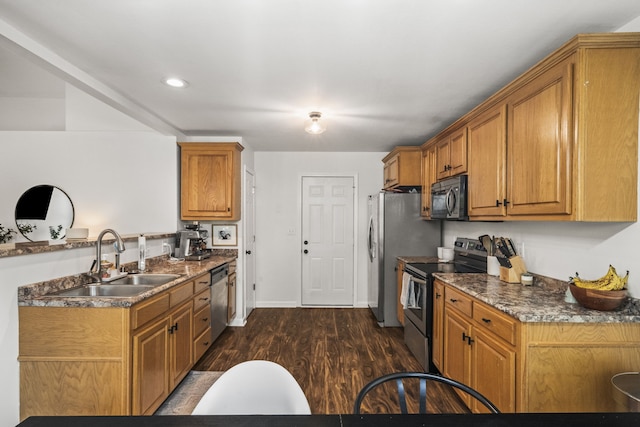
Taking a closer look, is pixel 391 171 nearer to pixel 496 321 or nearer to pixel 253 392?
pixel 496 321

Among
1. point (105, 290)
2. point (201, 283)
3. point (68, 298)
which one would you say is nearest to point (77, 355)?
point (68, 298)

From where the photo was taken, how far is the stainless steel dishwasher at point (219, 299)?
3246 mm

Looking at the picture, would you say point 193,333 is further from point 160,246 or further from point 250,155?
point 250,155

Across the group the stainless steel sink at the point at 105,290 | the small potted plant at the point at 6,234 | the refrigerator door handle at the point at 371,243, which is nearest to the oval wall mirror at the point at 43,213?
the small potted plant at the point at 6,234

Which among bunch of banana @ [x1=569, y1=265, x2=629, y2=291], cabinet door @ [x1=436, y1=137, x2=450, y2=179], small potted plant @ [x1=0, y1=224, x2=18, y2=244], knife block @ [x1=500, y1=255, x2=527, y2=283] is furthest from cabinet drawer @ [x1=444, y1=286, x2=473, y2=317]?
small potted plant @ [x1=0, y1=224, x2=18, y2=244]

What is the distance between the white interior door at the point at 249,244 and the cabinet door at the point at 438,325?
2.40m

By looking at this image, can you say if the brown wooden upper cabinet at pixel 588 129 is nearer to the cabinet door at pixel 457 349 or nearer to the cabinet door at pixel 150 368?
the cabinet door at pixel 457 349

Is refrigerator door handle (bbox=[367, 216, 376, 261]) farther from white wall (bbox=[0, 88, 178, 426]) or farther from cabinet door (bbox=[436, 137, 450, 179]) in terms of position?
white wall (bbox=[0, 88, 178, 426])

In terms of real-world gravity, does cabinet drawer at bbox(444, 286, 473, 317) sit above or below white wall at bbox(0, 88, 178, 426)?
below

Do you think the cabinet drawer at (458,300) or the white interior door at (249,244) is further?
the white interior door at (249,244)

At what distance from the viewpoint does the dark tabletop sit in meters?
0.74

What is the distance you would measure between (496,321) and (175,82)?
273cm

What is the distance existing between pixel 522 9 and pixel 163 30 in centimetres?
187

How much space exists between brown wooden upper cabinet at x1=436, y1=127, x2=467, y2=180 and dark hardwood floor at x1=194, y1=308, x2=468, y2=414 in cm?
187
